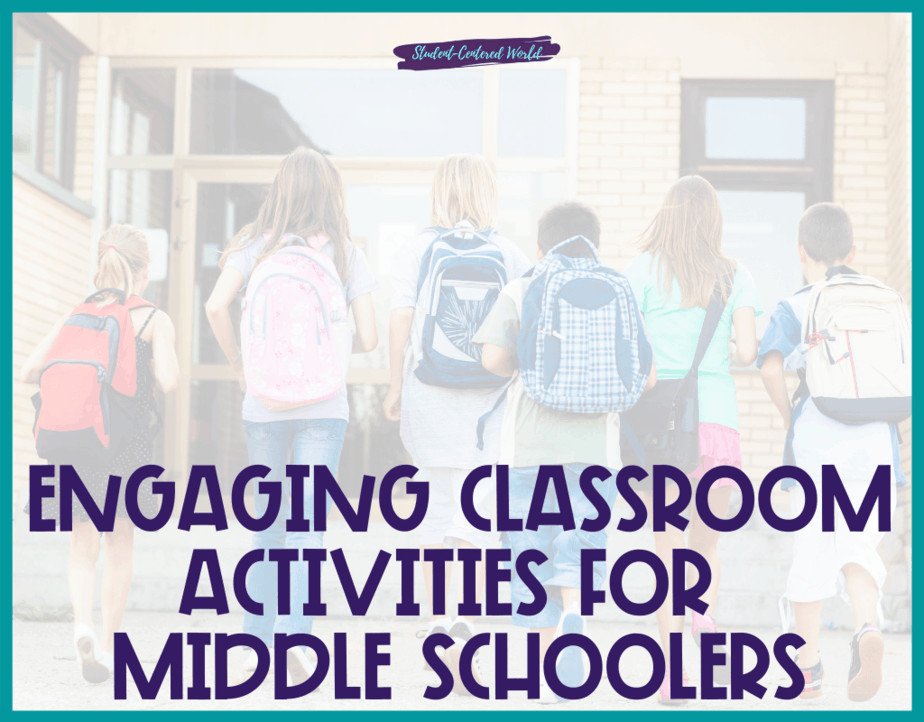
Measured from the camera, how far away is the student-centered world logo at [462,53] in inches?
374

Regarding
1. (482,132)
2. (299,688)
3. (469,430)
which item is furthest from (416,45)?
(299,688)

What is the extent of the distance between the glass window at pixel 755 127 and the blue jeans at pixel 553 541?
516 centimetres

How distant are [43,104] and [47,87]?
13cm

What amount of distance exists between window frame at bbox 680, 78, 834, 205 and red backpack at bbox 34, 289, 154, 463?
5.11 m

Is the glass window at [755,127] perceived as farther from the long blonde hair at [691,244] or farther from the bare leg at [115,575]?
the bare leg at [115,575]

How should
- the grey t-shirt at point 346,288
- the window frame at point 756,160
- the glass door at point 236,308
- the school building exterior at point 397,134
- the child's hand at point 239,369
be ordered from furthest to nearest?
the glass door at point 236,308
the window frame at point 756,160
the school building exterior at point 397,134
the child's hand at point 239,369
the grey t-shirt at point 346,288

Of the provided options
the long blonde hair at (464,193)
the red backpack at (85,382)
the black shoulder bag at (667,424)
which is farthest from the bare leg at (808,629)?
the red backpack at (85,382)

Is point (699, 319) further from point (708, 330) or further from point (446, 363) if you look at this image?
point (446, 363)

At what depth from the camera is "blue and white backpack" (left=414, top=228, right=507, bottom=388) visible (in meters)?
5.07

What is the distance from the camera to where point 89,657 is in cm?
504

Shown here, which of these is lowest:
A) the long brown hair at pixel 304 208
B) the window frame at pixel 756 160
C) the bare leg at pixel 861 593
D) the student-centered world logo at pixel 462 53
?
the bare leg at pixel 861 593

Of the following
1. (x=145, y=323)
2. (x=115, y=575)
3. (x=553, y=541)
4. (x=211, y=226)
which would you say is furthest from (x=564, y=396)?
(x=211, y=226)

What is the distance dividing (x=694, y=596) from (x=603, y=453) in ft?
2.24

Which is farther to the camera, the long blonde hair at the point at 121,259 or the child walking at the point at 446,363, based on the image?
the long blonde hair at the point at 121,259
